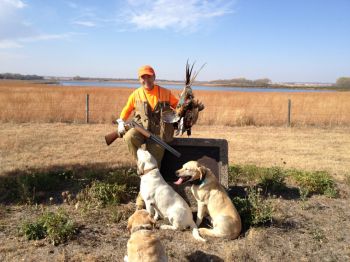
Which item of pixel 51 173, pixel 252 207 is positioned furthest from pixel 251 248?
pixel 51 173

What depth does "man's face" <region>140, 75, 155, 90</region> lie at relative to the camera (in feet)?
21.7

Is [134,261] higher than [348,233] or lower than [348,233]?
higher

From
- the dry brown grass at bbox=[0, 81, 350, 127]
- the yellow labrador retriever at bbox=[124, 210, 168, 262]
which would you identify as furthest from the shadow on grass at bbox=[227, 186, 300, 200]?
the dry brown grass at bbox=[0, 81, 350, 127]

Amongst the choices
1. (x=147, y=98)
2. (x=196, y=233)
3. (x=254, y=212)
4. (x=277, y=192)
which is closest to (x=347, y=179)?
(x=277, y=192)

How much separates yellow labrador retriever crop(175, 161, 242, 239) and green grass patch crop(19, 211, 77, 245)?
1783mm

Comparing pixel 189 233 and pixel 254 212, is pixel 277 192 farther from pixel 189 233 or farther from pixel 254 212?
pixel 189 233

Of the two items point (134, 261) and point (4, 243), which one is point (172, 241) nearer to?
point (134, 261)

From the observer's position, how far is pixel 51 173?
26.6 feet

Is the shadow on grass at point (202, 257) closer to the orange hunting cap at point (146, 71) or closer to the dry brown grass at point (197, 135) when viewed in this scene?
the orange hunting cap at point (146, 71)

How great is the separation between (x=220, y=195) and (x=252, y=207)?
641 millimetres

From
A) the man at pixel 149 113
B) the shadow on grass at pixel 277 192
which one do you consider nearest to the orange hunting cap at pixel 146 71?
the man at pixel 149 113

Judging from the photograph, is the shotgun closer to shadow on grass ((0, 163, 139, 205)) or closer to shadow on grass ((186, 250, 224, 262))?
Answer: shadow on grass ((0, 163, 139, 205))

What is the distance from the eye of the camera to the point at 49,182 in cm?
754

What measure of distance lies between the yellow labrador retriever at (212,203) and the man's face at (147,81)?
1.78 metres
